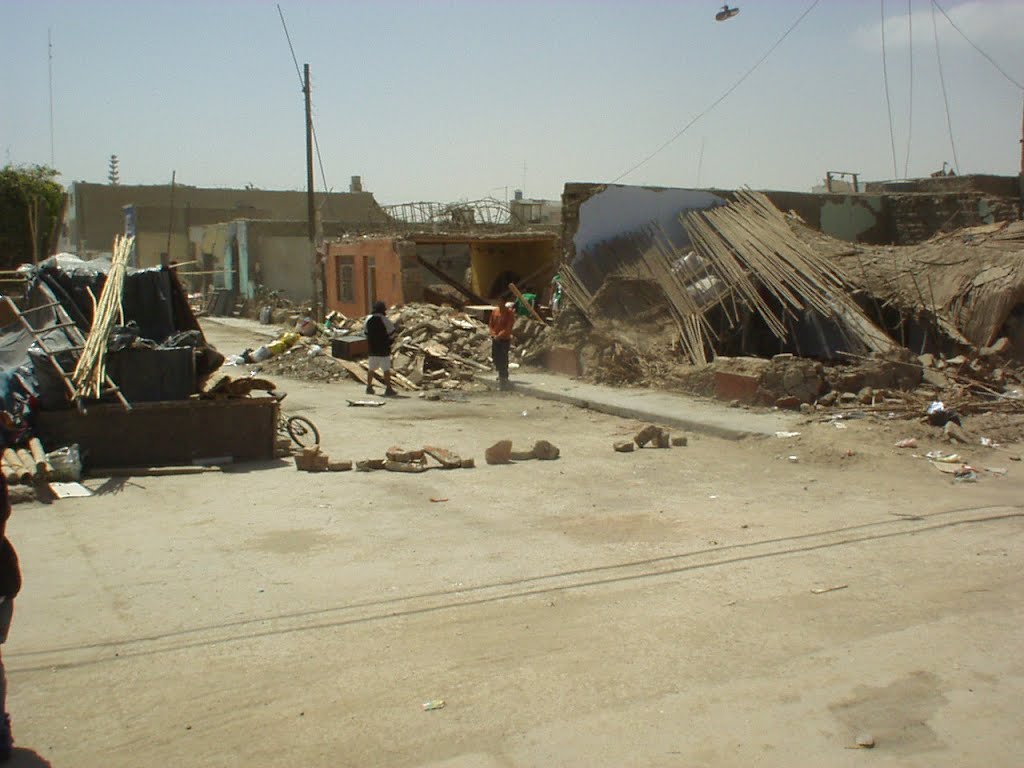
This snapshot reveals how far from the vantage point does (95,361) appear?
1026 centimetres

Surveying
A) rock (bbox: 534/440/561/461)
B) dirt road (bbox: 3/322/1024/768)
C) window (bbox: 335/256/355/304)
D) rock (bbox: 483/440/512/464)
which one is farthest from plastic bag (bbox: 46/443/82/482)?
window (bbox: 335/256/355/304)

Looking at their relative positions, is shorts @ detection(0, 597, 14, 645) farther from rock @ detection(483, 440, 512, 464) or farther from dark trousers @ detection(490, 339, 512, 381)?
dark trousers @ detection(490, 339, 512, 381)

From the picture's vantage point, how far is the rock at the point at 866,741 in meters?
4.07

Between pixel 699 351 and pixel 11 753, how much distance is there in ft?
42.5

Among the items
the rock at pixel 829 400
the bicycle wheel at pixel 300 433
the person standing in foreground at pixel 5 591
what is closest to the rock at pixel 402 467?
the bicycle wheel at pixel 300 433

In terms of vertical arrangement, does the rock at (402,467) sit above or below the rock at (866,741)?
above

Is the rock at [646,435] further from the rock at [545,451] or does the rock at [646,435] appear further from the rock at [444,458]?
the rock at [444,458]

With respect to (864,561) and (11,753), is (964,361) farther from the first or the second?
(11,753)

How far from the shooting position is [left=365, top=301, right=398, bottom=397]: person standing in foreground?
16250mm

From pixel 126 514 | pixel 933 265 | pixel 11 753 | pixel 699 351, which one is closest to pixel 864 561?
pixel 11 753

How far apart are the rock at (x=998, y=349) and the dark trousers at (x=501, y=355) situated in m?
7.68

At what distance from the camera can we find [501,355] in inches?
688

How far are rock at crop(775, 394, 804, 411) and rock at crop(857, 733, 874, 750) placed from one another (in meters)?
9.69

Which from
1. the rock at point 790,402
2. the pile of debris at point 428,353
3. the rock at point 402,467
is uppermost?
the pile of debris at point 428,353
